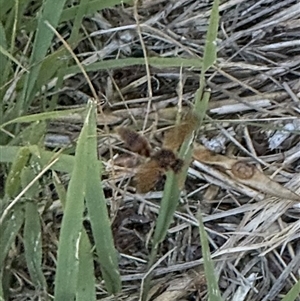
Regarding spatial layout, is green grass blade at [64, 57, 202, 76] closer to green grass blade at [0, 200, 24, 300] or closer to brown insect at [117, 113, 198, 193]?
brown insect at [117, 113, 198, 193]

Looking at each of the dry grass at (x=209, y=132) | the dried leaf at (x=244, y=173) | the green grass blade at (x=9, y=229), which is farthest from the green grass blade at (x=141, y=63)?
the green grass blade at (x=9, y=229)

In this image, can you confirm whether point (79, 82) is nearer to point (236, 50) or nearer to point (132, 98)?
point (132, 98)

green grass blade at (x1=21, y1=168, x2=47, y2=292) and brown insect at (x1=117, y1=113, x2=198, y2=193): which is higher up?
brown insect at (x1=117, y1=113, x2=198, y2=193)

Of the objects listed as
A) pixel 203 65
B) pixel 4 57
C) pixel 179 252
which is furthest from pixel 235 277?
pixel 4 57

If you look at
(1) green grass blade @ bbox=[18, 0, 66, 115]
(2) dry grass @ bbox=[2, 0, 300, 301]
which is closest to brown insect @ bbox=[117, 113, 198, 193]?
(2) dry grass @ bbox=[2, 0, 300, 301]

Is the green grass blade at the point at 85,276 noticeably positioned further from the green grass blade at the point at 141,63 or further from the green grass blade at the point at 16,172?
the green grass blade at the point at 141,63

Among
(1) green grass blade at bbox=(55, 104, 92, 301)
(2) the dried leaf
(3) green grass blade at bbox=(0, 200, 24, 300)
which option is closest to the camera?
(1) green grass blade at bbox=(55, 104, 92, 301)
